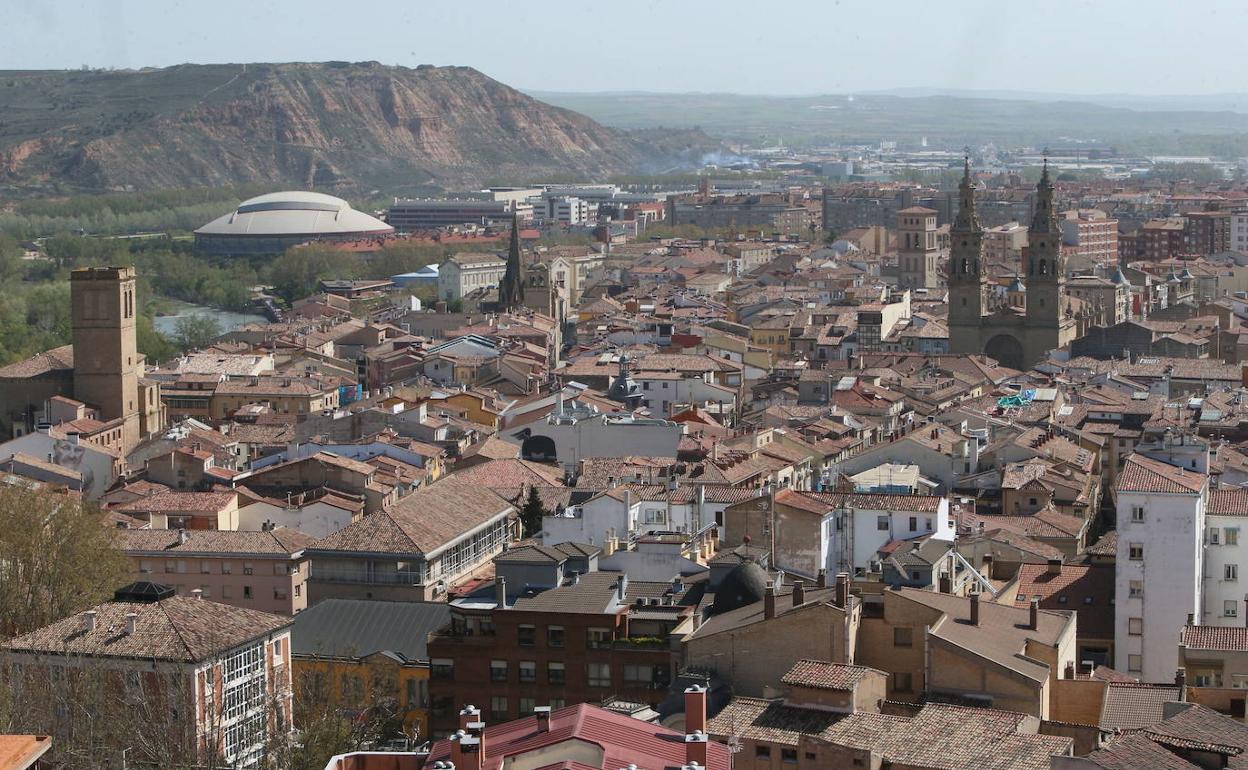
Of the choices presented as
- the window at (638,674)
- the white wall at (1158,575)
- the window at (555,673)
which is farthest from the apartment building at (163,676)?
the white wall at (1158,575)

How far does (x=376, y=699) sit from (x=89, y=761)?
4109 millimetres

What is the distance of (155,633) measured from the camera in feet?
70.7

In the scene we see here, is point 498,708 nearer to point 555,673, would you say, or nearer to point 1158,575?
point 555,673

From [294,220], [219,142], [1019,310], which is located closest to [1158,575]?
[1019,310]

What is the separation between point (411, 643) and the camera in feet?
78.1

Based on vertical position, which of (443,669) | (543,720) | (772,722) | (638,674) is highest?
(543,720)

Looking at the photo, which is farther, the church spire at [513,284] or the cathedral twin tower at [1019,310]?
the church spire at [513,284]

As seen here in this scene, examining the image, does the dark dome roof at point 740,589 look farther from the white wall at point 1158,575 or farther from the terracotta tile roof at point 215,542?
the terracotta tile roof at point 215,542

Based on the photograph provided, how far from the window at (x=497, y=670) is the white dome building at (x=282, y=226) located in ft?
315

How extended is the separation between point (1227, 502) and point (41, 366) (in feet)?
93.7

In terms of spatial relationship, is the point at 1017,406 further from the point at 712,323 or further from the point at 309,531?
the point at 712,323

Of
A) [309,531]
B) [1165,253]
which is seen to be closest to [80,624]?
[309,531]

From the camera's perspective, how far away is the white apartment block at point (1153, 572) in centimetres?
2475

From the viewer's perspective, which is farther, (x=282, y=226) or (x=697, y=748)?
(x=282, y=226)
